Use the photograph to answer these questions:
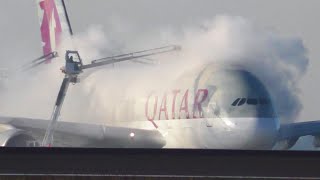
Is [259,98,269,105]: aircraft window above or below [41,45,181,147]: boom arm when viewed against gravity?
below

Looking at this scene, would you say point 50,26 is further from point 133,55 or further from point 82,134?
point 82,134

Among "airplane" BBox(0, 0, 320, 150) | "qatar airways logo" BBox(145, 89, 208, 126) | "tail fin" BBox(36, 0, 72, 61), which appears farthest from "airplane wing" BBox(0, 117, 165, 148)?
"tail fin" BBox(36, 0, 72, 61)

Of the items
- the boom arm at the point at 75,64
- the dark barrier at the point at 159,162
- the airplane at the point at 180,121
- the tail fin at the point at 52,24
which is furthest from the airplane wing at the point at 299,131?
the tail fin at the point at 52,24

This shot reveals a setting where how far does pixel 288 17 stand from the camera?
481 cm

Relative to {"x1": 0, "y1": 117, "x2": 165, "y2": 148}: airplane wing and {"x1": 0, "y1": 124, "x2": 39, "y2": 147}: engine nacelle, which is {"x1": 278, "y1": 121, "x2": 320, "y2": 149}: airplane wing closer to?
{"x1": 0, "y1": 117, "x2": 165, "y2": 148}: airplane wing

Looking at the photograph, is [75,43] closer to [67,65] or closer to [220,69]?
[67,65]

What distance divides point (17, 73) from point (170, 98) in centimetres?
93

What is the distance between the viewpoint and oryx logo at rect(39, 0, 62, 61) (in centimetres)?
495

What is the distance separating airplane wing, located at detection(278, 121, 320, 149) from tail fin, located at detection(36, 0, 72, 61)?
1.36m

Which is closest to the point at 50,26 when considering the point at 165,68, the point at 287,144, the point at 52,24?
the point at 52,24

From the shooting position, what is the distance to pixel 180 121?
219 inches

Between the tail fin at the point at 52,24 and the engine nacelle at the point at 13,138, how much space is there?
0.48 metres

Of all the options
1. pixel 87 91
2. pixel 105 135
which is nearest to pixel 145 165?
pixel 105 135

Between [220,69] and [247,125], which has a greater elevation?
[220,69]
